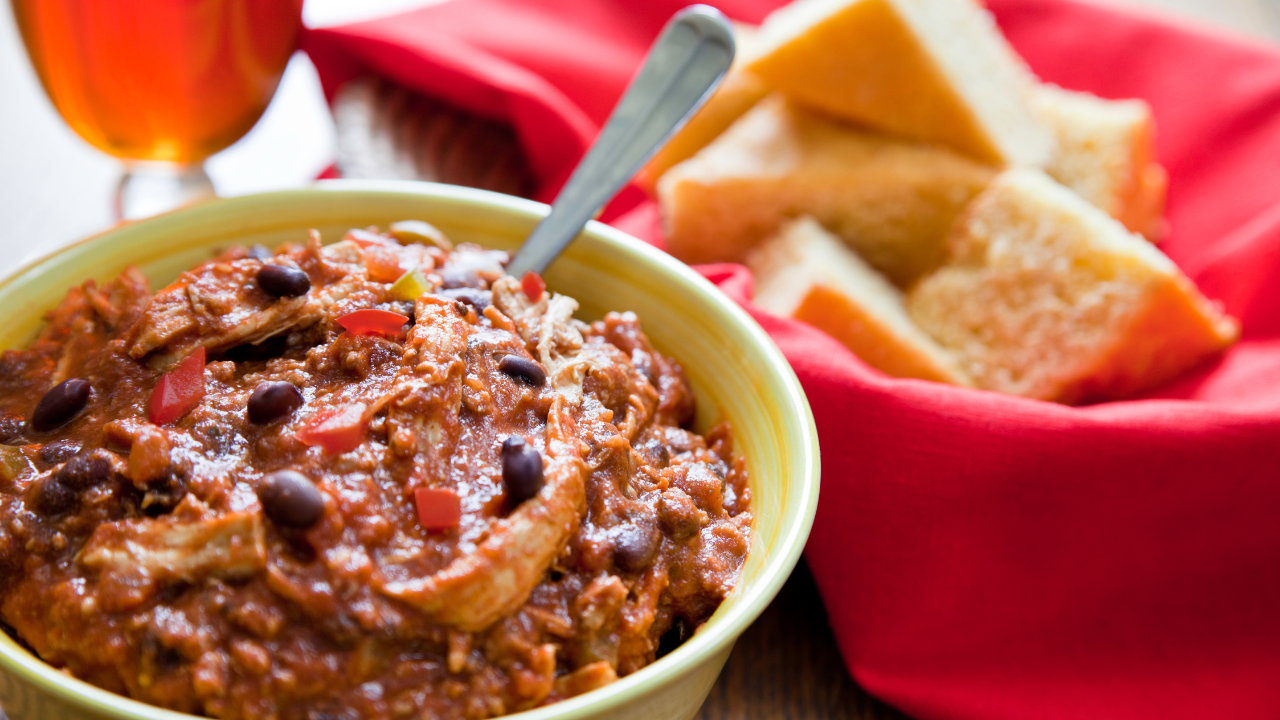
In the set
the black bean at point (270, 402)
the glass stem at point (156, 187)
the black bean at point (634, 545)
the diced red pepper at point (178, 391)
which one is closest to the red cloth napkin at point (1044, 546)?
the black bean at point (634, 545)

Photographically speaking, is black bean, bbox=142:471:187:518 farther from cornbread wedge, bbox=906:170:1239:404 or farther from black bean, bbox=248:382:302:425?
cornbread wedge, bbox=906:170:1239:404

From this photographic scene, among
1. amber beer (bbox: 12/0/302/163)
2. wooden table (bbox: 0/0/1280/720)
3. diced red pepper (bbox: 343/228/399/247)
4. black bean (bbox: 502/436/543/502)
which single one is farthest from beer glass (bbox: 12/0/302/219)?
black bean (bbox: 502/436/543/502)

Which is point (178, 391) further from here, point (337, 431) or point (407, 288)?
point (407, 288)

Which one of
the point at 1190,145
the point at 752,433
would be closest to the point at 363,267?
the point at 752,433

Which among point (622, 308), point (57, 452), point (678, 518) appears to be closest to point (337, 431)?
point (57, 452)

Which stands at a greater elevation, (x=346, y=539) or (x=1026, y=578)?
(x=346, y=539)

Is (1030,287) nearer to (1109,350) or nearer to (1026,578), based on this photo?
(1109,350)
